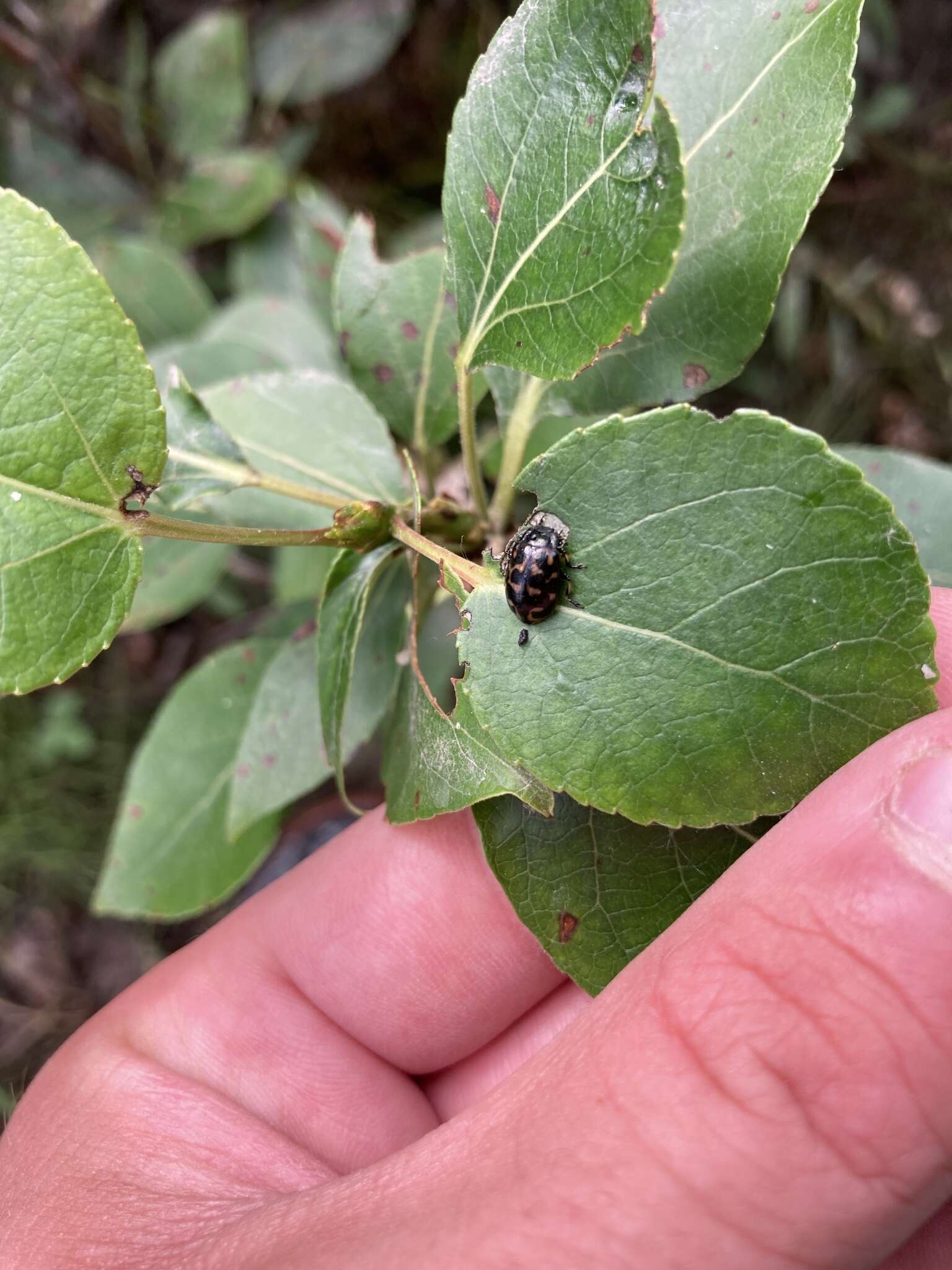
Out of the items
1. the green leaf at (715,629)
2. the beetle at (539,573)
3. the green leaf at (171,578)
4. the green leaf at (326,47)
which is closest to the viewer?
the green leaf at (715,629)

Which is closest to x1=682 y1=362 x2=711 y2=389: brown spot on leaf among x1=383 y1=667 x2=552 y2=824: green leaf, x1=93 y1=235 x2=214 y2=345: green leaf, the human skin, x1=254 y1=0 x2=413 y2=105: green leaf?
the human skin

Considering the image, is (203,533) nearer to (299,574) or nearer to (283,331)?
(299,574)

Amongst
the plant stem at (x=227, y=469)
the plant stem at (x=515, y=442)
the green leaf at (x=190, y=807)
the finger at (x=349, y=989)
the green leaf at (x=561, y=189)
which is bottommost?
the finger at (x=349, y=989)

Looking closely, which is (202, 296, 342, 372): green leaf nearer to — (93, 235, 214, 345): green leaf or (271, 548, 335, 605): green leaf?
(93, 235, 214, 345): green leaf

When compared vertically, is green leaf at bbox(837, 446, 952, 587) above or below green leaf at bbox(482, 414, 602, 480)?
below

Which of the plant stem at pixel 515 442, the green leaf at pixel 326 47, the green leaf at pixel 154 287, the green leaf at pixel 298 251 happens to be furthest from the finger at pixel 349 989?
the green leaf at pixel 326 47

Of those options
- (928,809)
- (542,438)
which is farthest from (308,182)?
(928,809)

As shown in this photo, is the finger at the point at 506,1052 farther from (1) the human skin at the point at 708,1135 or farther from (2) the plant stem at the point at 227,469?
(2) the plant stem at the point at 227,469
